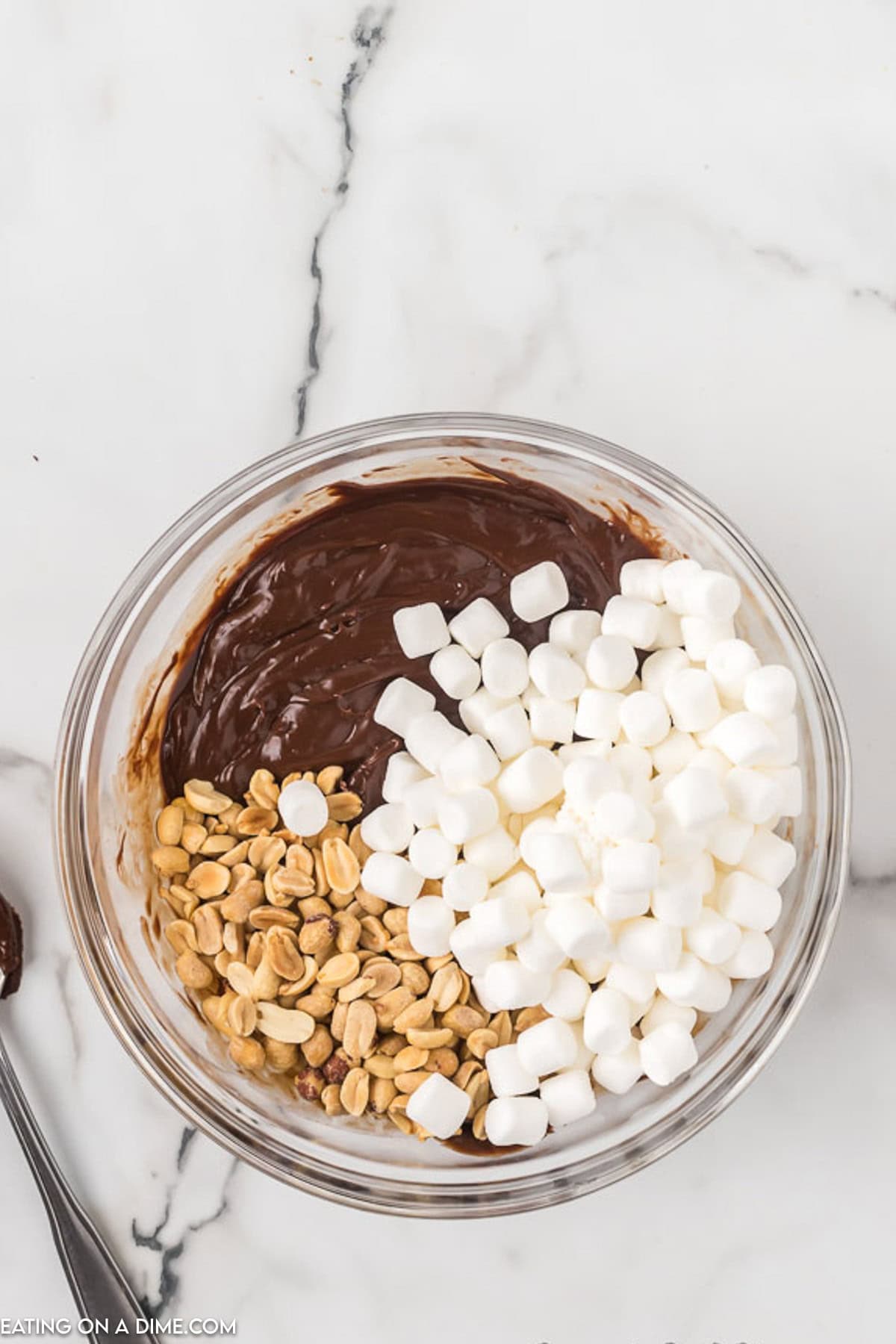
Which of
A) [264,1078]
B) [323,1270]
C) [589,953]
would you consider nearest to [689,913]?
[589,953]

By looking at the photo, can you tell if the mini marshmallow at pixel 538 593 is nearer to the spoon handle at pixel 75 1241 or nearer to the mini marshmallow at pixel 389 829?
the mini marshmallow at pixel 389 829

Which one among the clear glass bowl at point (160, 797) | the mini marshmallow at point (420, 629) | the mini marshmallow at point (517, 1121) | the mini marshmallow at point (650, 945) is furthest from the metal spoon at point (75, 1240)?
the mini marshmallow at point (650, 945)

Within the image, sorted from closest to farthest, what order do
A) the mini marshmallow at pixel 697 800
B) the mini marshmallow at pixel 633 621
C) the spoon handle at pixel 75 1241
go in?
the mini marshmallow at pixel 697 800
the mini marshmallow at pixel 633 621
the spoon handle at pixel 75 1241

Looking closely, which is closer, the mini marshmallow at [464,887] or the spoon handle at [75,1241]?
the mini marshmallow at [464,887]

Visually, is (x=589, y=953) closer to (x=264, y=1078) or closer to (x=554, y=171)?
(x=264, y=1078)

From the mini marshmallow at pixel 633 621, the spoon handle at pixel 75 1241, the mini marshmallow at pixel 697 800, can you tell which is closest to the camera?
the mini marshmallow at pixel 697 800

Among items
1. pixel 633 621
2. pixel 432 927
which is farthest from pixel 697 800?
pixel 432 927
